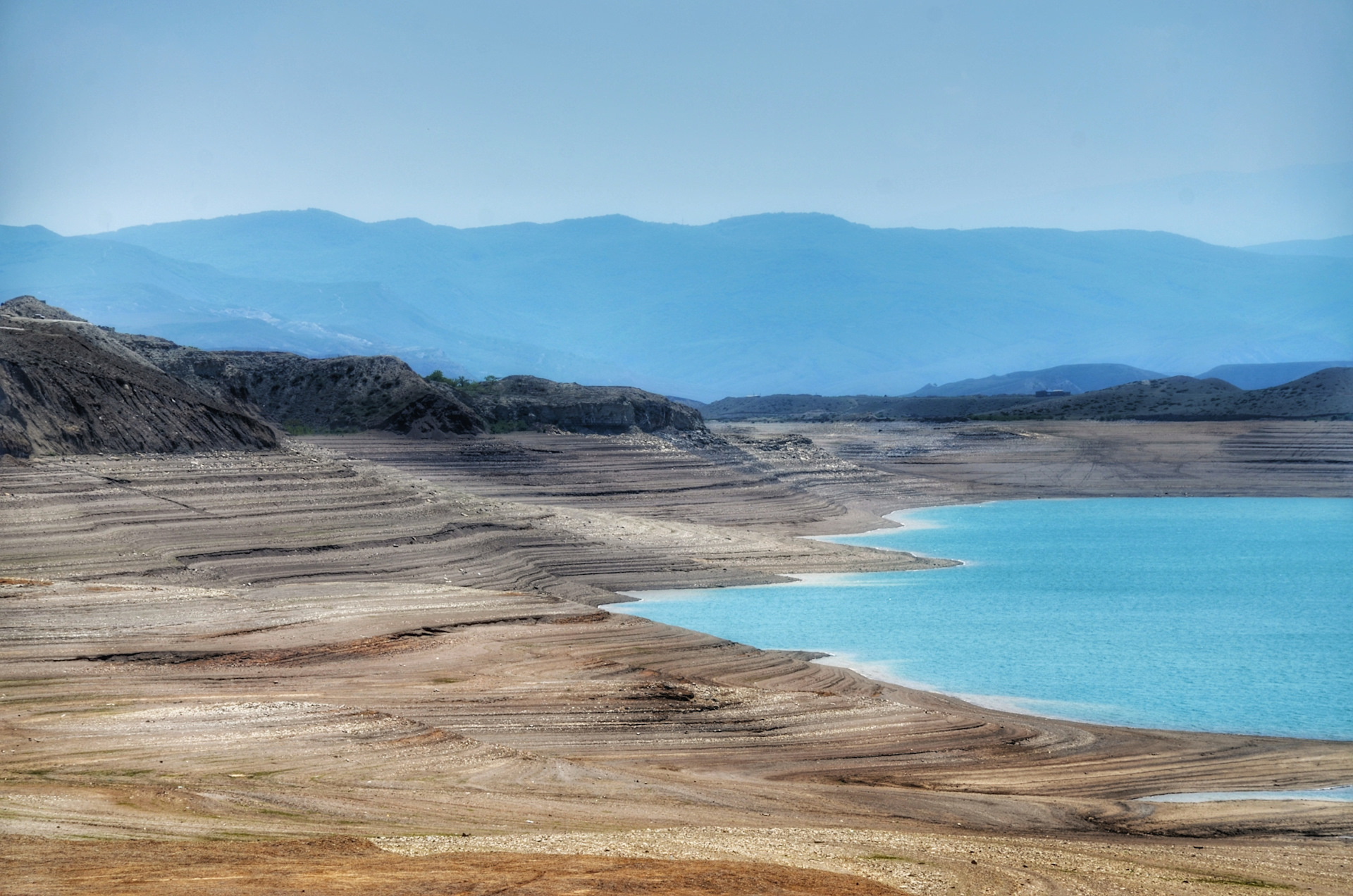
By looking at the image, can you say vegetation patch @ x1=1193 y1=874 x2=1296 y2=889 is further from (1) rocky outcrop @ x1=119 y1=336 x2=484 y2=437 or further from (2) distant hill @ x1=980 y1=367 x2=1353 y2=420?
(2) distant hill @ x1=980 y1=367 x2=1353 y2=420

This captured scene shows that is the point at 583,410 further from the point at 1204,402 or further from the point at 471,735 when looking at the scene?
the point at 1204,402

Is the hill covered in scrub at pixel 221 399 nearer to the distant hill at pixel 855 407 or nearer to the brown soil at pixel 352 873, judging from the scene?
the brown soil at pixel 352 873

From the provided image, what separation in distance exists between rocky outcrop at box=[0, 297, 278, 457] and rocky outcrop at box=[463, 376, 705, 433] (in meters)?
23.6

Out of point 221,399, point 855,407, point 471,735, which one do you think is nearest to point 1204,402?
point 855,407

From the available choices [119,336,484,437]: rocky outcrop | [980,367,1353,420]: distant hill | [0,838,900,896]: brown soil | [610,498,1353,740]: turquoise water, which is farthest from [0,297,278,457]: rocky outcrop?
[980,367,1353,420]: distant hill

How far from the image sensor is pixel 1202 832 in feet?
45.7

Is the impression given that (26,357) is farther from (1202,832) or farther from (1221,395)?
(1221,395)

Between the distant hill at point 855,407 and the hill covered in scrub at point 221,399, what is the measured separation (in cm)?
4178

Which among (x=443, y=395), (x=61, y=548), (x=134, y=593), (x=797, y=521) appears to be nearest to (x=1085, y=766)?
(x=134, y=593)

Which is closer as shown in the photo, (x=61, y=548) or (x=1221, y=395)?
(x=61, y=548)

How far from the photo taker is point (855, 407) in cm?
12631

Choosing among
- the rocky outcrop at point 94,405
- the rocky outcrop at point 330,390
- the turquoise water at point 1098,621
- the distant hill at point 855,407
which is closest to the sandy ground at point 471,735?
the rocky outcrop at point 94,405

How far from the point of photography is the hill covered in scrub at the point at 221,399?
108 feet

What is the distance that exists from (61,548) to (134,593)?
14.4ft
